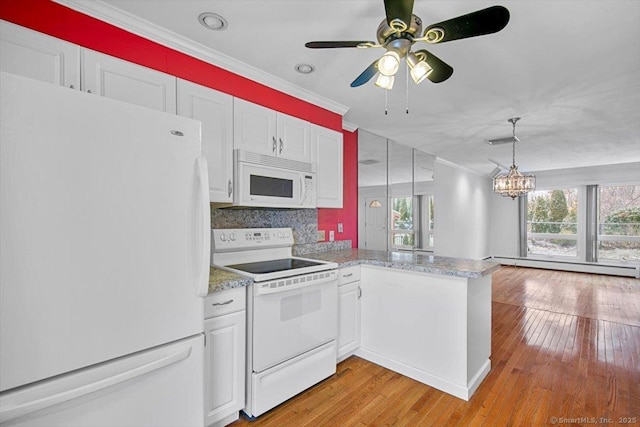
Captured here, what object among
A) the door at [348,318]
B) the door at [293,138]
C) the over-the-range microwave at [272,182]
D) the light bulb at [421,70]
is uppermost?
the light bulb at [421,70]

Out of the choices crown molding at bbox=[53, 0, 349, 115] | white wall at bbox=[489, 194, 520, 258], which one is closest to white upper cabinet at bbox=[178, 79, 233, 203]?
crown molding at bbox=[53, 0, 349, 115]

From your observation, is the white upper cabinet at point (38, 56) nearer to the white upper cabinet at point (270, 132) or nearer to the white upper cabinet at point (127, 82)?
the white upper cabinet at point (127, 82)

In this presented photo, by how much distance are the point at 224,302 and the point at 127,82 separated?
57.6 inches

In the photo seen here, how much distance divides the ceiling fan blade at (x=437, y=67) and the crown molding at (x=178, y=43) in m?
1.41

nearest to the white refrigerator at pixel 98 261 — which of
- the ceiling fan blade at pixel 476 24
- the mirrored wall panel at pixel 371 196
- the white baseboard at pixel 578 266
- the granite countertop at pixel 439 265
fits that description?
the ceiling fan blade at pixel 476 24

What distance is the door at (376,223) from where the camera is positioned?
159 inches

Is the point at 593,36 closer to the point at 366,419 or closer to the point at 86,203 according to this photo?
the point at 366,419

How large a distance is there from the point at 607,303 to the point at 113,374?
6.45m

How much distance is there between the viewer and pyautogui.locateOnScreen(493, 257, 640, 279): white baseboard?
22.0 ft

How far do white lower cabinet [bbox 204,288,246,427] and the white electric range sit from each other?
63 millimetres

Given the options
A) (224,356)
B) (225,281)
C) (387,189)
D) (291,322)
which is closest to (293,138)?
(225,281)

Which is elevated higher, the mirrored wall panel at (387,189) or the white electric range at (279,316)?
the mirrored wall panel at (387,189)

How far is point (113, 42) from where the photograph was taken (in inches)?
73.5

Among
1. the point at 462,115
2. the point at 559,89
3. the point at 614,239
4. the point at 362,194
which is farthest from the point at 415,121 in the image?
the point at 614,239
